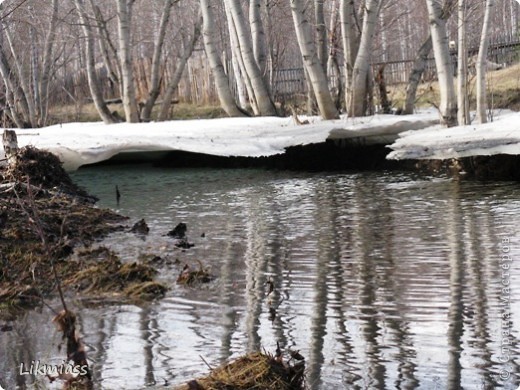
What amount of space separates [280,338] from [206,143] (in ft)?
26.6

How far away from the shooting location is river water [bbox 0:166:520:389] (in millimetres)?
4578

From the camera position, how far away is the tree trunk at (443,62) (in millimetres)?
13711

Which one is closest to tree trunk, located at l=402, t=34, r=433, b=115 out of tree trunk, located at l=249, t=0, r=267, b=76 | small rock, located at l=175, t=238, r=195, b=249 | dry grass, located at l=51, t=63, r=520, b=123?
tree trunk, located at l=249, t=0, r=267, b=76

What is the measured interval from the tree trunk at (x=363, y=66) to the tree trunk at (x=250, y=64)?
1947mm

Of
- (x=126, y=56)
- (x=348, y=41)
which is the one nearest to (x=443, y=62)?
(x=348, y=41)

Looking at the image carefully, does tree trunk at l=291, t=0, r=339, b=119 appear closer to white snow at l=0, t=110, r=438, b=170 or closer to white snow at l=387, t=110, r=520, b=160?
white snow at l=0, t=110, r=438, b=170

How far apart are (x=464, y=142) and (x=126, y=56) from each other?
8.57 meters

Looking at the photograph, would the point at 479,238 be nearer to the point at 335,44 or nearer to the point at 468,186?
the point at 468,186

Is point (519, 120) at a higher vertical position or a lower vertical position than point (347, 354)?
higher

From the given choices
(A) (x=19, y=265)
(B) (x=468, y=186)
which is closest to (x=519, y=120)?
(B) (x=468, y=186)

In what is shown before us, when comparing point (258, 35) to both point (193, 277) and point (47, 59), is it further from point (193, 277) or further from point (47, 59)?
point (193, 277)

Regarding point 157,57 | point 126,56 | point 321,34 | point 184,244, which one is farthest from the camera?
point 157,57

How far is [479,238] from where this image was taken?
784 centimetres

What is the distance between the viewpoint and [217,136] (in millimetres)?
13555
